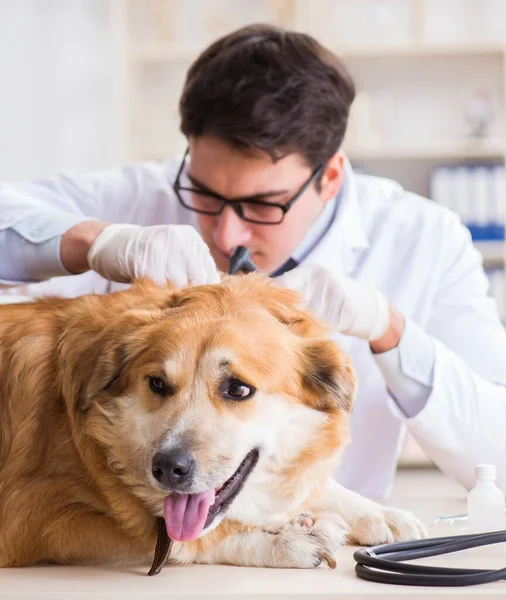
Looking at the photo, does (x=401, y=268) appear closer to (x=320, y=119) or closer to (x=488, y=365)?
(x=488, y=365)

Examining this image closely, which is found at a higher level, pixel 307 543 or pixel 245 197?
pixel 245 197

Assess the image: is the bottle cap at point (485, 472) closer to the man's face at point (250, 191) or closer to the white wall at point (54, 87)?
the man's face at point (250, 191)

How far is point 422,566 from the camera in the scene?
1.07 metres

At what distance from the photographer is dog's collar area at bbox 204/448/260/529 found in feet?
3.98

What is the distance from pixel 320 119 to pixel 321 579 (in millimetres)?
1111

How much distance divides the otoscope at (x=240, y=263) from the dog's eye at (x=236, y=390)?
1.48 feet

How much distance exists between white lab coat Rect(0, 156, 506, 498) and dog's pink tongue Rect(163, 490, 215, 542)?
0.75m

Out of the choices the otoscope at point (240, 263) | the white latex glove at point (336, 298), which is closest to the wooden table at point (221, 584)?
the white latex glove at point (336, 298)

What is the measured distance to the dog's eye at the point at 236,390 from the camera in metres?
1.25

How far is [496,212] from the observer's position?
4344mm

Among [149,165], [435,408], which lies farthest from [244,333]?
[149,165]

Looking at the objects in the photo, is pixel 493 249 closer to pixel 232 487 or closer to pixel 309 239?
pixel 309 239

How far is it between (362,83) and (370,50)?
278mm

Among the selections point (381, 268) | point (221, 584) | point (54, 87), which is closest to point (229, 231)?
point (381, 268)
